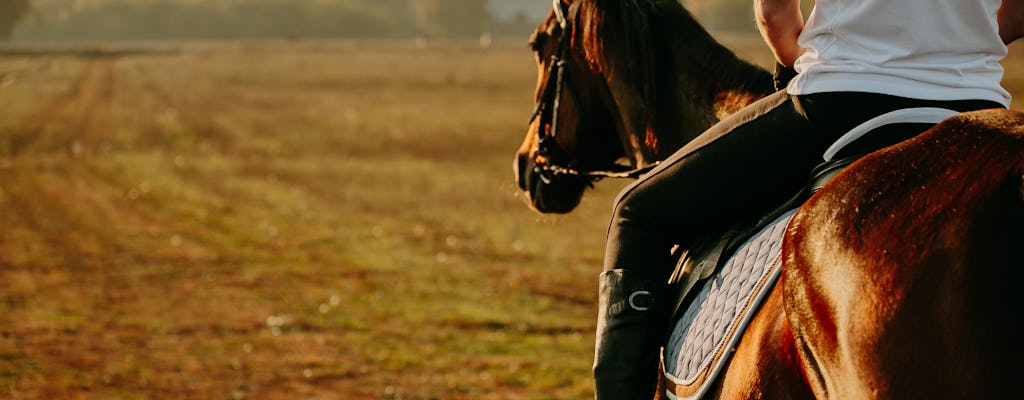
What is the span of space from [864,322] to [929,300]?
103 mm

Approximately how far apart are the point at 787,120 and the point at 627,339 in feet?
2.13

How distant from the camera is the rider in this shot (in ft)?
6.77

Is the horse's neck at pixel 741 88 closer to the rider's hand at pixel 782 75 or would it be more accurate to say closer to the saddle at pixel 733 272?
the rider's hand at pixel 782 75

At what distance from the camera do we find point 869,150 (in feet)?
6.97

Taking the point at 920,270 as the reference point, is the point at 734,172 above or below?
above

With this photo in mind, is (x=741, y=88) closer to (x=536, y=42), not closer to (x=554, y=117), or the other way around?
(x=554, y=117)

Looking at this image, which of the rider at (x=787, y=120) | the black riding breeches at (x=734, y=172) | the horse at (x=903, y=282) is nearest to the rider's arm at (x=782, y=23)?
the rider at (x=787, y=120)

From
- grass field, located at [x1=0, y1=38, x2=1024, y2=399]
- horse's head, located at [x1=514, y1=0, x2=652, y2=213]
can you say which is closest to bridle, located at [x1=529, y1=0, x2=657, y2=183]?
horse's head, located at [x1=514, y1=0, x2=652, y2=213]

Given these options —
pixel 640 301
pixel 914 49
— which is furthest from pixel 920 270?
pixel 640 301

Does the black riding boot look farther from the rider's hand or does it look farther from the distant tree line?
the distant tree line

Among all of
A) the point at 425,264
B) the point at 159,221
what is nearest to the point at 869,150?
the point at 425,264

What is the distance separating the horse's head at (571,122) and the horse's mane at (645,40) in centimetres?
4

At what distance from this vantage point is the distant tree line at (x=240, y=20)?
105m

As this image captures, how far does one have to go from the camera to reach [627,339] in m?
2.49
